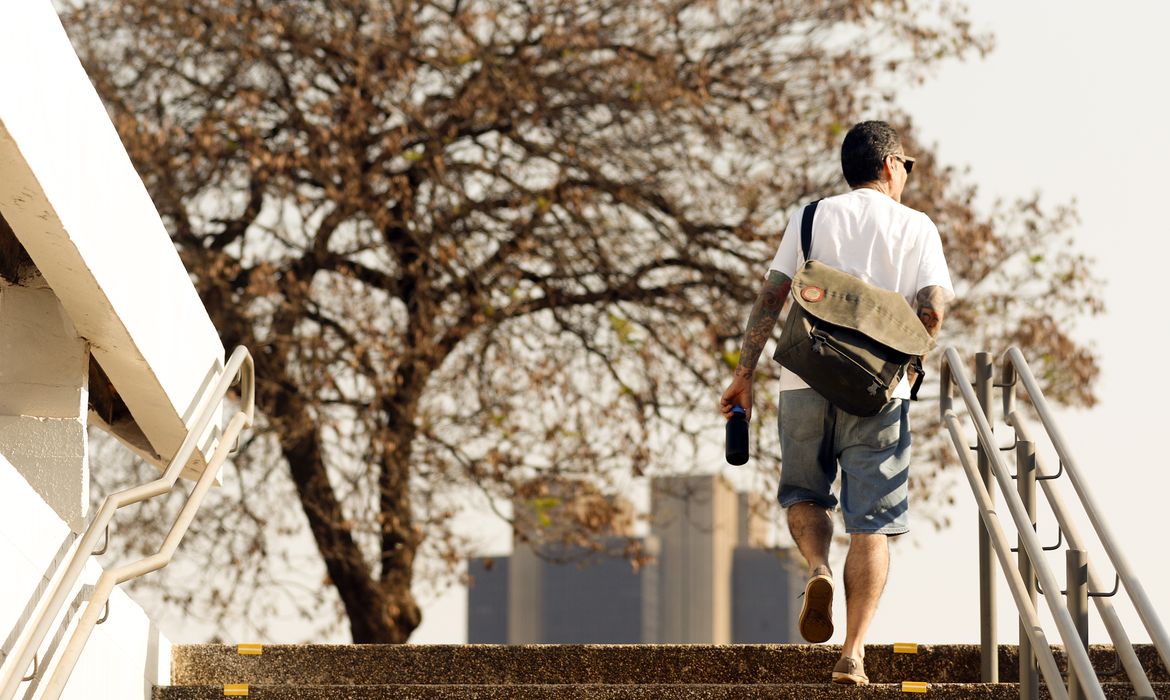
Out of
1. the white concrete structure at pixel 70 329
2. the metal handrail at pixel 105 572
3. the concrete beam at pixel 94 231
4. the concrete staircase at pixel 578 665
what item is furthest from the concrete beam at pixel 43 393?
the concrete staircase at pixel 578 665

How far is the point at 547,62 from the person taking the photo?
40.0ft

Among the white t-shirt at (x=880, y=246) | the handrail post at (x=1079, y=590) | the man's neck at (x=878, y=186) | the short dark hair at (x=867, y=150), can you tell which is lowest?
the handrail post at (x=1079, y=590)

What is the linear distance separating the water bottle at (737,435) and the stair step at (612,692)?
0.78 metres

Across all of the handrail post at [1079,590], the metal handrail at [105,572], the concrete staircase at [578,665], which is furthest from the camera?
the concrete staircase at [578,665]

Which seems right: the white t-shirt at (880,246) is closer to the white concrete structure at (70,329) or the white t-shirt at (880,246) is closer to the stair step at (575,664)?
the stair step at (575,664)

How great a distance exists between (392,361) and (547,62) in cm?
261

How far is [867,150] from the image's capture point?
203 inches

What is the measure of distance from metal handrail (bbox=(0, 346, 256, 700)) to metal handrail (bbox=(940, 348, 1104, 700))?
2172mm

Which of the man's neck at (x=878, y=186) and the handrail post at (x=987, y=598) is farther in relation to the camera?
the handrail post at (x=987, y=598)

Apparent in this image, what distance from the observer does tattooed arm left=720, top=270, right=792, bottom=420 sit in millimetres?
5129

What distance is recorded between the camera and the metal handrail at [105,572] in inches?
133

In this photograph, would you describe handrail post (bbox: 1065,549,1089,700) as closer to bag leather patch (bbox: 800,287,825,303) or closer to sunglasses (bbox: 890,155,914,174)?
bag leather patch (bbox: 800,287,825,303)

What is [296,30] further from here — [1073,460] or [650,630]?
[650,630]

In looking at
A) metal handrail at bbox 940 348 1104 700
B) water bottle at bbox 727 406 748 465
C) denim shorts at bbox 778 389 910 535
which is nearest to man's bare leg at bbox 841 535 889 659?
denim shorts at bbox 778 389 910 535
